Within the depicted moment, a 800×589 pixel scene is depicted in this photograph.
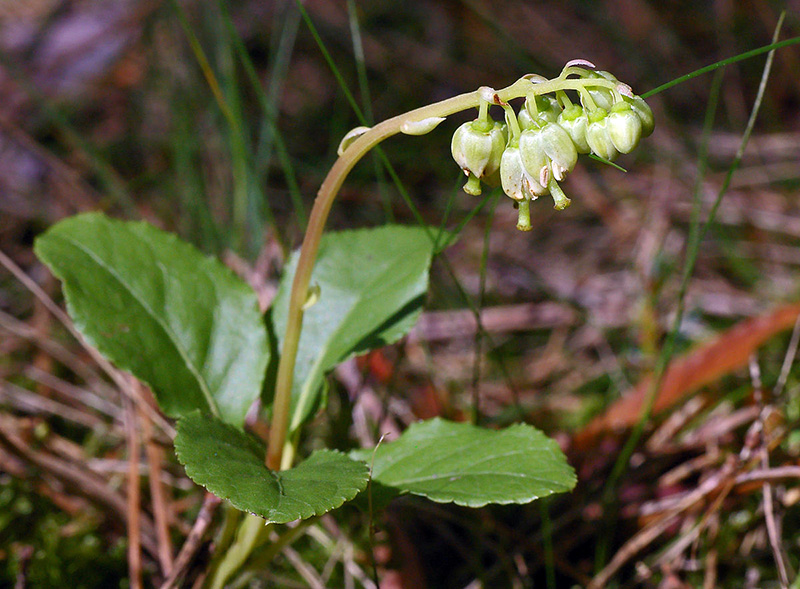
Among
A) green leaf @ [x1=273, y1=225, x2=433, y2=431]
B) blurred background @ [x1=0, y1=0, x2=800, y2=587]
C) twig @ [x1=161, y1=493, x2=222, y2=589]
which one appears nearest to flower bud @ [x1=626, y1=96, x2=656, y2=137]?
blurred background @ [x1=0, y1=0, x2=800, y2=587]

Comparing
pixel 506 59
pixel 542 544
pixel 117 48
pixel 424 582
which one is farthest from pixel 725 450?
pixel 117 48

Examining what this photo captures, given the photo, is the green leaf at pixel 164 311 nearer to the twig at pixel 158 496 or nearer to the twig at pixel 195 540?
the twig at pixel 195 540

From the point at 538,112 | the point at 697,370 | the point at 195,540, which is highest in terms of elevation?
the point at 538,112

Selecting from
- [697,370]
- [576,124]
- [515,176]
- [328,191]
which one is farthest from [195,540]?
[697,370]

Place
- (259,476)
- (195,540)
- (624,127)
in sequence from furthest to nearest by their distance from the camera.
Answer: (195,540) < (259,476) < (624,127)

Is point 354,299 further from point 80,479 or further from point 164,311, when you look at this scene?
point 80,479

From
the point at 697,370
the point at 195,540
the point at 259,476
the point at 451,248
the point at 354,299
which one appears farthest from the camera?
the point at 451,248

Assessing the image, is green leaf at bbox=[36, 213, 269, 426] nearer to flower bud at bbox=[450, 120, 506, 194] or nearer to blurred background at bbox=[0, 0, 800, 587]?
blurred background at bbox=[0, 0, 800, 587]
